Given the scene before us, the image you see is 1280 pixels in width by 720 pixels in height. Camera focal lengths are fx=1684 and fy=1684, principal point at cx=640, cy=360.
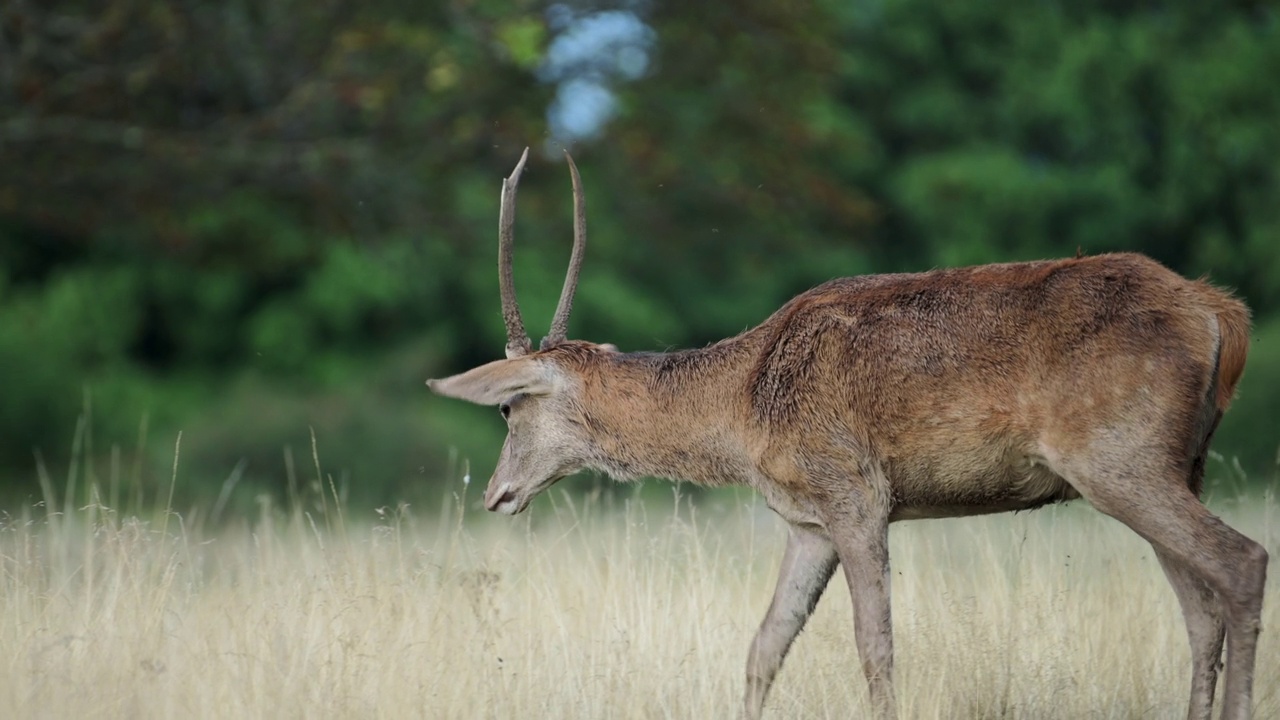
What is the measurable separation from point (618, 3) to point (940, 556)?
9.17 metres

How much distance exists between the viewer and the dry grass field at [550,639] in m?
6.07

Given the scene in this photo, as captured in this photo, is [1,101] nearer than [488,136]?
Yes

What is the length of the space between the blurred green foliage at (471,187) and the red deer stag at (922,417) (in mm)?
7549

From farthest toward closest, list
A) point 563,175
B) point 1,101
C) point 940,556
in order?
1. point 563,175
2. point 1,101
3. point 940,556

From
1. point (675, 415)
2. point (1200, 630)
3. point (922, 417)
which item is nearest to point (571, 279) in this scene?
point (675, 415)

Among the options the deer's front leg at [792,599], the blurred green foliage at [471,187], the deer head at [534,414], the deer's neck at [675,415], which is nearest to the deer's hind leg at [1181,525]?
the deer's front leg at [792,599]

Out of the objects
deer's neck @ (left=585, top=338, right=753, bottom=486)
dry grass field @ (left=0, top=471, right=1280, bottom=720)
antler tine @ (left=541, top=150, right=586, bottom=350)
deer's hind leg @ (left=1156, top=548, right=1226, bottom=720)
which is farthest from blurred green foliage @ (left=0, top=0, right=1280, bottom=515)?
deer's neck @ (left=585, top=338, right=753, bottom=486)

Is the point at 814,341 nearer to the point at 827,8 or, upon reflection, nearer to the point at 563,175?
the point at 563,175

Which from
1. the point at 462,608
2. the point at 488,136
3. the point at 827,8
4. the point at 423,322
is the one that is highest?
the point at 827,8

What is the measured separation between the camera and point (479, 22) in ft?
51.4

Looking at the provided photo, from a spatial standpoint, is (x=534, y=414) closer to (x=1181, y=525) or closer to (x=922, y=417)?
(x=922, y=417)

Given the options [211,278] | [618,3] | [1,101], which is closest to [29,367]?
[211,278]

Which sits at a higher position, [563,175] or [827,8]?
[827,8]

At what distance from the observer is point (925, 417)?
19.9ft
